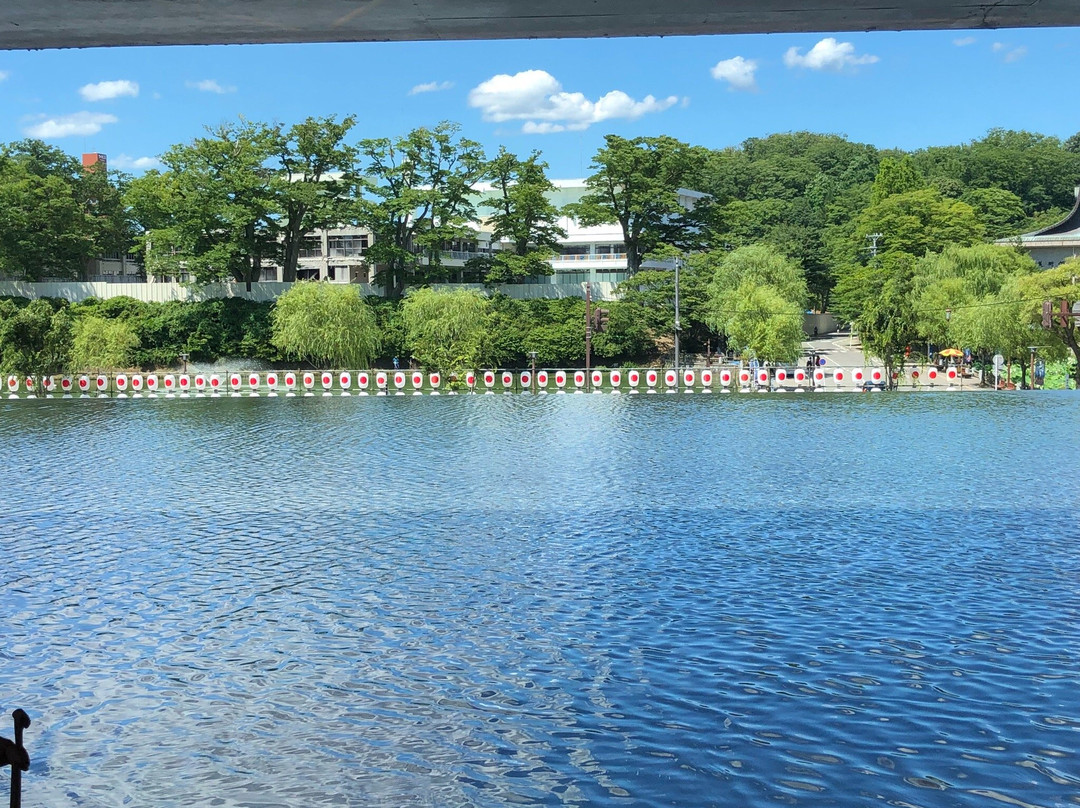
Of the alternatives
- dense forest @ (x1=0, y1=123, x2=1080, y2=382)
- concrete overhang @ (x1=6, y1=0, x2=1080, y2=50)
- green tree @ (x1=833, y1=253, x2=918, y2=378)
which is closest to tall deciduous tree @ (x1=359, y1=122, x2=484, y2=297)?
dense forest @ (x1=0, y1=123, x2=1080, y2=382)

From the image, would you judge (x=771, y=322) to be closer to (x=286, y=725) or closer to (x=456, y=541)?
(x=456, y=541)

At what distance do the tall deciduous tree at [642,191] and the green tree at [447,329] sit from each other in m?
12.1

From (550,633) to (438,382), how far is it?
41631 millimetres

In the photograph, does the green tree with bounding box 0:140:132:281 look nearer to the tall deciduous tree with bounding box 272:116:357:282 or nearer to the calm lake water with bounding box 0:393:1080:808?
the tall deciduous tree with bounding box 272:116:357:282

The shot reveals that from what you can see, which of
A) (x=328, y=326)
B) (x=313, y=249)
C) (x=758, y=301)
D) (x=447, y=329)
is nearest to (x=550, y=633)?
(x=758, y=301)

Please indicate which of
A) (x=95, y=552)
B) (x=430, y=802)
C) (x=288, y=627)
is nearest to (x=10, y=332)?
(x=95, y=552)

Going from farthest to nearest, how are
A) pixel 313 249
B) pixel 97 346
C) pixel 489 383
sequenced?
pixel 313 249, pixel 489 383, pixel 97 346

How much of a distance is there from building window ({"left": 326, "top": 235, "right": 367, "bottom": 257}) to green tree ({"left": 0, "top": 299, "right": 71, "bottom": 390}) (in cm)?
2774

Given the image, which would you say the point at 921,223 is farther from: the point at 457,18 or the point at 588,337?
the point at 457,18

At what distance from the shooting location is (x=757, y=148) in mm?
109688

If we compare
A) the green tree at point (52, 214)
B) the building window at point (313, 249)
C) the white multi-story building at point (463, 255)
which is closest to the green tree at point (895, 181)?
the white multi-story building at point (463, 255)

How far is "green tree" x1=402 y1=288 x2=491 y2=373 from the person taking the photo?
53.0 meters

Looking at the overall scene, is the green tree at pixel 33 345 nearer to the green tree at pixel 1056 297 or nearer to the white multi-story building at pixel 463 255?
the white multi-story building at pixel 463 255

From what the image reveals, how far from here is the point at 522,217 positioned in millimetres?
65812
